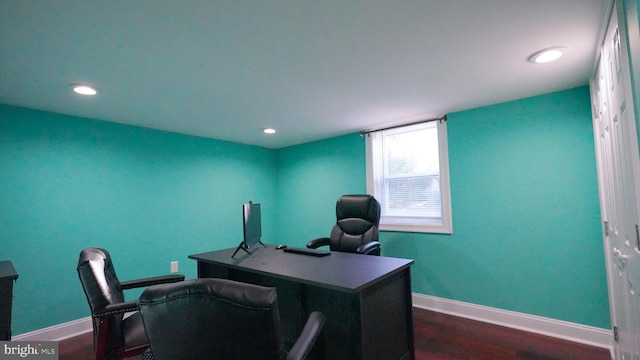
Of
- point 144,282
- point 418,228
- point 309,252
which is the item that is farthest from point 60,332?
point 418,228

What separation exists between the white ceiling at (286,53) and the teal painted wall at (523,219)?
283mm

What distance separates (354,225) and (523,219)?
5.22ft

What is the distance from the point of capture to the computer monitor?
234 cm

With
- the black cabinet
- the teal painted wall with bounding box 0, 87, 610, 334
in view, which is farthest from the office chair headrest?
the black cabinet

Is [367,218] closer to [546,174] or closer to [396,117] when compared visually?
[396,117]

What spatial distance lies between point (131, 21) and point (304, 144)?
3.22 meters

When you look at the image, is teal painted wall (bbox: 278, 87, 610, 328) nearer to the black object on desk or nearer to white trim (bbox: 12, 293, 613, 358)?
white trim (bbox: 12, 293, 613, 358)

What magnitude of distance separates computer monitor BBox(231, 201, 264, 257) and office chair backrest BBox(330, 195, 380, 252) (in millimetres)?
964

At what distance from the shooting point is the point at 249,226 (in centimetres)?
242

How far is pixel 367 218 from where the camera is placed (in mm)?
3131

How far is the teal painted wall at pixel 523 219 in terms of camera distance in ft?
7.89

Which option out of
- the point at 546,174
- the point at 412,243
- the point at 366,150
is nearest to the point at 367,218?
the point at 412,243

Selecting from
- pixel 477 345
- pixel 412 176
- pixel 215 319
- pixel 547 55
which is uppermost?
pixel 547 55

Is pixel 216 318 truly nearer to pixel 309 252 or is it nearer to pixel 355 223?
pixel 309 252
